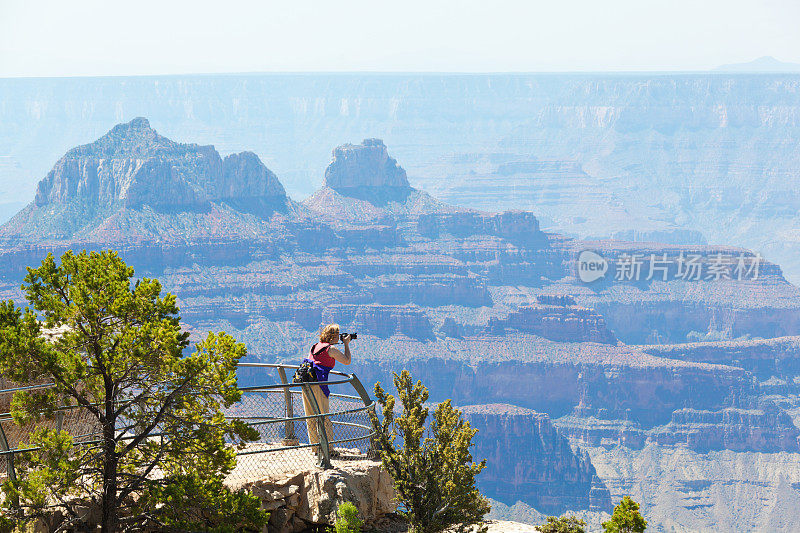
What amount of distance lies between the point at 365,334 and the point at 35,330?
620ft

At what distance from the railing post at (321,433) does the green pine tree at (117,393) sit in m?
2.04

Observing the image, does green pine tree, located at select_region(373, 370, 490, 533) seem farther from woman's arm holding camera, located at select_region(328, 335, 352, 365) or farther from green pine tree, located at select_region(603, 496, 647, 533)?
green pine tree, located at select_region(603, 496, 647, 533)

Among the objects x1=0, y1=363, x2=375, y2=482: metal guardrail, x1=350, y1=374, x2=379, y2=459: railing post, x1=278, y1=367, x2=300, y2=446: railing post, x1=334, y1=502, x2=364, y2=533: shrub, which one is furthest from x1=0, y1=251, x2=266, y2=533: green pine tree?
x1=278, y1=367, x2=300, y2=446: railing post

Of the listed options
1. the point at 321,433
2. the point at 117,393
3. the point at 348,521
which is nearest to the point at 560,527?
the point at 348,521

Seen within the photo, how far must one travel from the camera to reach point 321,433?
12.6 metres

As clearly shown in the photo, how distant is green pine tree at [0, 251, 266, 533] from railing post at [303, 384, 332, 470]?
2042mm

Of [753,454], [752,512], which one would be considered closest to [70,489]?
[752,512]

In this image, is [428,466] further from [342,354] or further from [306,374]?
[306,374]

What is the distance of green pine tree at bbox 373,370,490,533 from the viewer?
39.8 feet

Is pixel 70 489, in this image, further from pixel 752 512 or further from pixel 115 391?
pixel 752 512

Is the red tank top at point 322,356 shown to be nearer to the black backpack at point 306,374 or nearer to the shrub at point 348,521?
the black backpack at point 306,374

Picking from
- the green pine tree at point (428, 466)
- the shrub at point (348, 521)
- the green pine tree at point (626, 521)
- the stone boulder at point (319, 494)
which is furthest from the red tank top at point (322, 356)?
the green pine tree at point (626, 521)

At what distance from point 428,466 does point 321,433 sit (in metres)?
1.32

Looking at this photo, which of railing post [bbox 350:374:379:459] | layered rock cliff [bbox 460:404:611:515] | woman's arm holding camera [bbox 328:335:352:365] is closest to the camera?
railing post [bbox 350:374:379:459]
